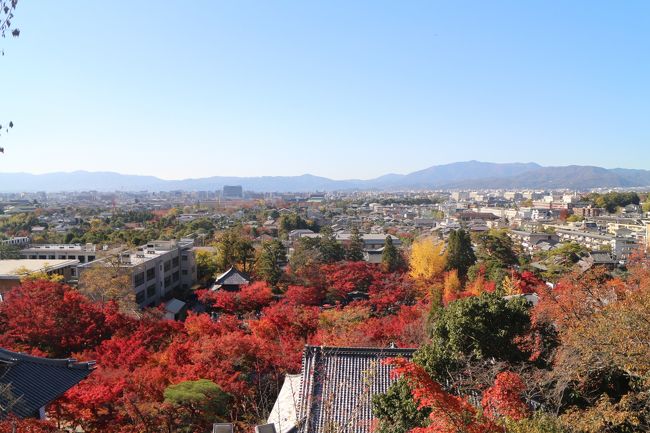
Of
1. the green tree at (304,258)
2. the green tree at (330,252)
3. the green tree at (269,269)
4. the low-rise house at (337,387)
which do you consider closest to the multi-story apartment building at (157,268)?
the green tree at (269,269)

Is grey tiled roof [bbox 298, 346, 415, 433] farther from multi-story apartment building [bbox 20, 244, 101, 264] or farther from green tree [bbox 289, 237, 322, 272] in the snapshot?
multi-story apartment building [bbox 20, 244, 101, 264]

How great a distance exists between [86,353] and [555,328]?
38.0 ft

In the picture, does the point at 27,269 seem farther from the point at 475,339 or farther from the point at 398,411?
the point at 475,339

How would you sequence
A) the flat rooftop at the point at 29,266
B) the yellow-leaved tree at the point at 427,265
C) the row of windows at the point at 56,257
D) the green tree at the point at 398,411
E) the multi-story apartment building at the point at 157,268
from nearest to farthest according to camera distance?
1. the green tree at the point at 398,411
2. the multi-story apartment building at the point at 157,268
3. the flat rooftop at the point at 29,266
4. the yellow-leaved tree at the point at 427,265
5. the row of windows at the point at 56,257

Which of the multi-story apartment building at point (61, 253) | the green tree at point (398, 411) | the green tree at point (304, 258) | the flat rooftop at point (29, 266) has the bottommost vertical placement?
the multi-story apartment building at point (61, 253)

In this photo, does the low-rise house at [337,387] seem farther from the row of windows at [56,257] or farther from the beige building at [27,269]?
the row of windows at [56,257]

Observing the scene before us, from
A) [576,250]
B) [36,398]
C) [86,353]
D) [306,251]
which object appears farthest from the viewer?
[576,250]

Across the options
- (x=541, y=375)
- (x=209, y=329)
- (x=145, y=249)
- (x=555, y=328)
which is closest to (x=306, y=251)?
(x=145, y=249)

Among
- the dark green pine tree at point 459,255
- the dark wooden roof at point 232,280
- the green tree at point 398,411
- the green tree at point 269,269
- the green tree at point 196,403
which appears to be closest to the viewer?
the green tree at point 398,411

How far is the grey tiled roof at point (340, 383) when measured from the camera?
28.1ft

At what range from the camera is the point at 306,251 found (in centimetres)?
2697

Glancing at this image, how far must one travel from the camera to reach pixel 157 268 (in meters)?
25.2

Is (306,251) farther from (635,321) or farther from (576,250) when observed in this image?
(635,321)

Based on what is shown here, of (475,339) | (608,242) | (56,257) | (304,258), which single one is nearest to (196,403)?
(475,339)
